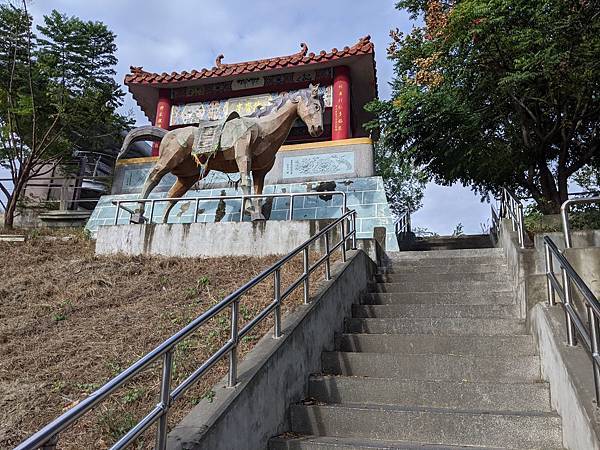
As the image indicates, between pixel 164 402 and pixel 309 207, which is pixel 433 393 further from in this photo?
pixel 309 207

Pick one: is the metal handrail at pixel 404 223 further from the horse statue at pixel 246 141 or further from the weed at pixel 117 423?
the weed at pixel 117 423

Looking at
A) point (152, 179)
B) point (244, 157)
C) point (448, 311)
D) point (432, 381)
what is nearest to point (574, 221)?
point (448, 311)

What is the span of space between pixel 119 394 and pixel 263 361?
3.99ft

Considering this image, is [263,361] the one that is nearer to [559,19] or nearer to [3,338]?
[3,338]

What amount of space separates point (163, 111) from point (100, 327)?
1119 cm

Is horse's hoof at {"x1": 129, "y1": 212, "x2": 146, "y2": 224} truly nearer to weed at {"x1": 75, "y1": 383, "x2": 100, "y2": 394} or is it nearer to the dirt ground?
the dirt ground

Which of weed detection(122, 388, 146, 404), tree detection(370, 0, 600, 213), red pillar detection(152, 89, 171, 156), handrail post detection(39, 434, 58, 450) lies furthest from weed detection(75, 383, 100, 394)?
red pillar detection(152, 89, 171, 156)

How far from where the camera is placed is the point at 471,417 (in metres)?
3.65

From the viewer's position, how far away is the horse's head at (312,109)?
925cm

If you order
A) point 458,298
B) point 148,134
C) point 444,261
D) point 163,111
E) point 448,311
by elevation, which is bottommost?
point 448,311

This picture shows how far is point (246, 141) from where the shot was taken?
9.41 meters

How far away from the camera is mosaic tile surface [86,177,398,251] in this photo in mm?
10586

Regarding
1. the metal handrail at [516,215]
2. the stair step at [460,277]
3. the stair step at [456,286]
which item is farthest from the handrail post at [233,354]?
the metal handrail at [516,215]

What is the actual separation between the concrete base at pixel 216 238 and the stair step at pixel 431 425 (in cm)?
432
